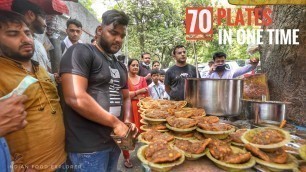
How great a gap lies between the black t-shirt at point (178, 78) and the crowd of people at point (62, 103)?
2.49 metres

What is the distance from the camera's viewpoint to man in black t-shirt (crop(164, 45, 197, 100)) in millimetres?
4691

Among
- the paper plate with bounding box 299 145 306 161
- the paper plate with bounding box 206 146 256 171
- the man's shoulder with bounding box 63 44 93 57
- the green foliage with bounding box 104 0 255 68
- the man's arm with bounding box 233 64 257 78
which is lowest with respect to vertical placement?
the paper plate with bounding box 206 146 256 171

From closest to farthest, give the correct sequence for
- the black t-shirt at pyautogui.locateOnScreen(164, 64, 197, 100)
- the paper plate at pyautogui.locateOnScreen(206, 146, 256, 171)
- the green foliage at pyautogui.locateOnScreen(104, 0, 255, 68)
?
the paper plate at pyautogui.locateOnScreen(206, 146, 256, 171), the black t-shirt at pyautogui.locateOnScreen(164, 64, 197, 100), the green foliage at pyautogui.locateOnScreen(104, 0, 255, 68)

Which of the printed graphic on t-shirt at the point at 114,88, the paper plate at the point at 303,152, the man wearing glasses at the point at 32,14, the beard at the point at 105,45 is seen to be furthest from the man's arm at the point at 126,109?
the paper plate at the point at 303,152

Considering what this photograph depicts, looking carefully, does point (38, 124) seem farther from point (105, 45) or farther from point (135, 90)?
point (135, 90)

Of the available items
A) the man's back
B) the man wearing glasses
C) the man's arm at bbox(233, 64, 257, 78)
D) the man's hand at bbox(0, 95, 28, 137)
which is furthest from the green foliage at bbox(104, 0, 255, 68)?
the man's hand at bbox(0, 95, 28, 137)

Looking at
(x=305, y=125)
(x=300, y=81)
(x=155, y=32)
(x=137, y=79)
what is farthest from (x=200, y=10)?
(x=155, y=32)

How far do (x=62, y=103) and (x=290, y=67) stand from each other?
316 cm

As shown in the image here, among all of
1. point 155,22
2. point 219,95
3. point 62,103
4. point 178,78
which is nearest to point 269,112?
point 219,95

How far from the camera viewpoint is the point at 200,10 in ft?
15.1

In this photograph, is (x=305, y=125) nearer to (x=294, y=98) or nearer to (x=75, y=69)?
(x=294, y=98)

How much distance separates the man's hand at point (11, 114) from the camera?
4.07ft

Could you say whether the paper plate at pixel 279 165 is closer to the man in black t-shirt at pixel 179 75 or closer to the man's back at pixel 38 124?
the man's back at pixel 38 124

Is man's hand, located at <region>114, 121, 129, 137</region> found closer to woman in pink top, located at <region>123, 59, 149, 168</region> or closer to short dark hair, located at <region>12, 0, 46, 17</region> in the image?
short dark hair, located at <region>12, 0, 46, 17</region>
